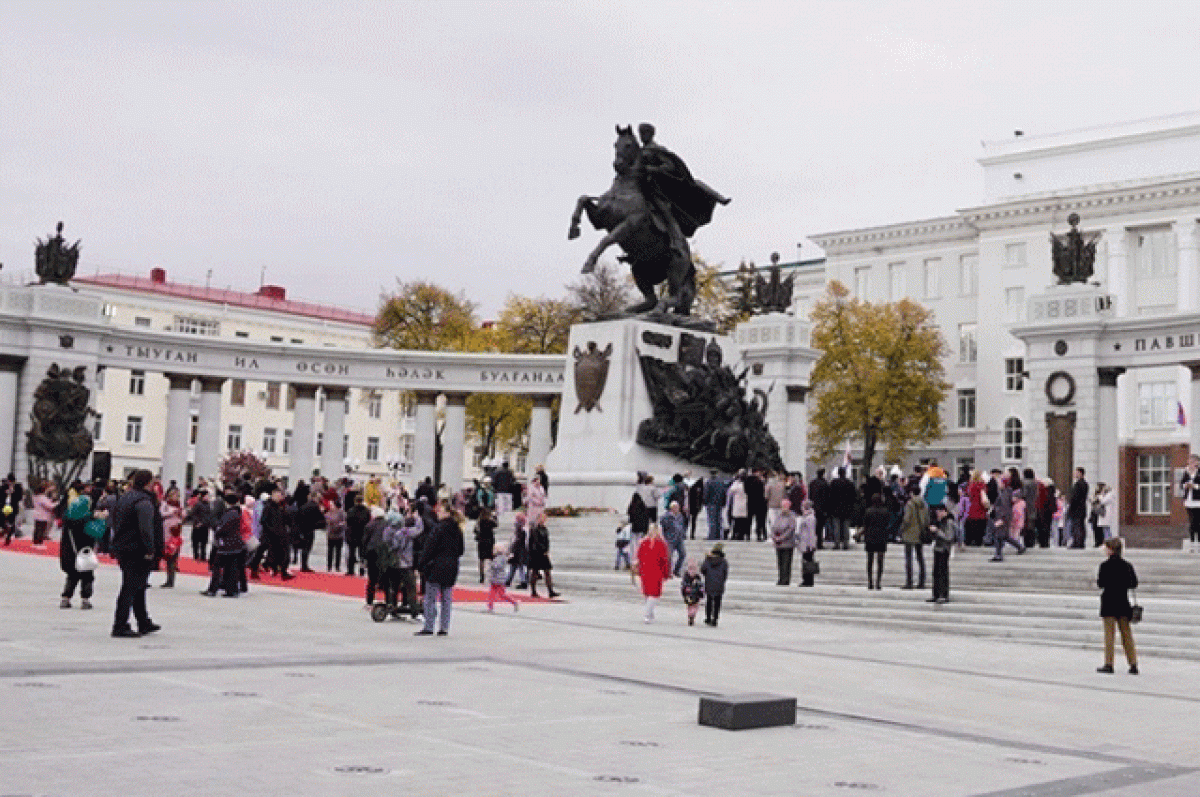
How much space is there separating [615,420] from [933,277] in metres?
54.5

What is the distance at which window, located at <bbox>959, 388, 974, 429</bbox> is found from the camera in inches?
3223

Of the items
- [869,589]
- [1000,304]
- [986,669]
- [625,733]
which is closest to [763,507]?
[869,589]

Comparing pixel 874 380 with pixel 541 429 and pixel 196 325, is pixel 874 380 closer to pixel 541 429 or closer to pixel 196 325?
pixel 541 429

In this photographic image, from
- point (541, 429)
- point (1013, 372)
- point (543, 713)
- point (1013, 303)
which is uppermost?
point (1013, 303)

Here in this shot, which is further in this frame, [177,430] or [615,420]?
[177,430]

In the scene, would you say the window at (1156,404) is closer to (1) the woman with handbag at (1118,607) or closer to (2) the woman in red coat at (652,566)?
(2) the woman in red coat at (652,566)

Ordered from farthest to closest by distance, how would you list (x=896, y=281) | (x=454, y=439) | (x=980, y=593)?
(x=896, y=281) → (x=454, y=439) → (x=980, y=593)

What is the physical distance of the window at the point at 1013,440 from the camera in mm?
77938

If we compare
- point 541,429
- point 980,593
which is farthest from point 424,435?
point 980,593

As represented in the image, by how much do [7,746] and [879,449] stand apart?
76.4 meters

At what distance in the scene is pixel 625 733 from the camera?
34.3 feet

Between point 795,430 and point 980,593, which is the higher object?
point 795,430

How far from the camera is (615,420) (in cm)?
3450

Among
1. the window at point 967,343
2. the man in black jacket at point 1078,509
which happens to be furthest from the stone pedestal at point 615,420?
the window at point 967,343
